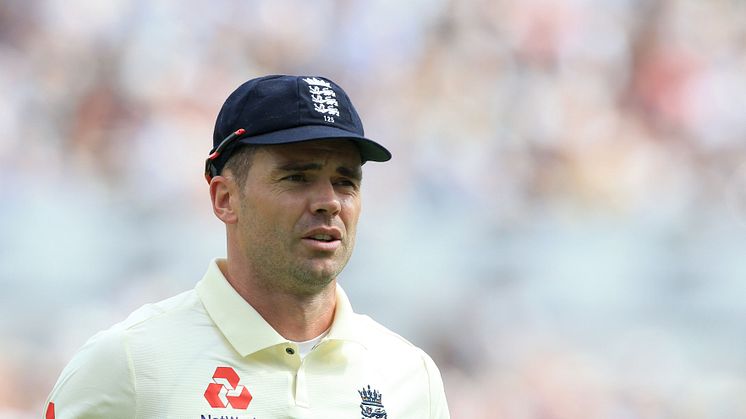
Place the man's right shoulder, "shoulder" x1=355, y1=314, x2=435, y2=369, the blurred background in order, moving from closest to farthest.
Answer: the man's right shoulder
"shoulder" x1=355, y1=314, x2=435, y2=369
the blurred background

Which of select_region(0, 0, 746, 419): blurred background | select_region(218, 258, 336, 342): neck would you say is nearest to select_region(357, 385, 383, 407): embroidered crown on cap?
select_region(218, 258, 336, 342): neck

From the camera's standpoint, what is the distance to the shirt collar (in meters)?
1.69

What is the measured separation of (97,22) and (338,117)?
2270 millimetres

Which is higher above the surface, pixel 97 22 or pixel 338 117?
pixel 97 22

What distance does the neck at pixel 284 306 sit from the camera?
5.72 feet

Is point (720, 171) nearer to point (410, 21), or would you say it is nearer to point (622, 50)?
point (622, 50)

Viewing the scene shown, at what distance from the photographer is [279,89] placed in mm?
1763

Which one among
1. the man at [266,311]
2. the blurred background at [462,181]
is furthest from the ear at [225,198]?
the blurred background at [462,181]

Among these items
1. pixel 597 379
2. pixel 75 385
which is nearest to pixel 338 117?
pixel 75 385

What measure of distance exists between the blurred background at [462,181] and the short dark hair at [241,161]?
191 centimetres

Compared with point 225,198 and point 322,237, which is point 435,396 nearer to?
point 322,237

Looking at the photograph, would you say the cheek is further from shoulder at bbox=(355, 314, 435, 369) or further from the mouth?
shoulder at bbox=(355, 314, 435, 369)

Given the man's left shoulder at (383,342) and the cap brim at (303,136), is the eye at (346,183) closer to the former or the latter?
the cap brim at (303,136)

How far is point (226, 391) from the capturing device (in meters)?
1.64
